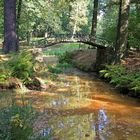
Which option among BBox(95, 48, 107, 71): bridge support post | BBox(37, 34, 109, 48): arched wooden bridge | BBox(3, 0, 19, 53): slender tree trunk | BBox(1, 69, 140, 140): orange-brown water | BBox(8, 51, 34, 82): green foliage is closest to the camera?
BBox(1, 69, 140, 140): orange-brown water

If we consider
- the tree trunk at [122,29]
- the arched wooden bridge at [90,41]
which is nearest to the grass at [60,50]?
the arched wooden bridge at [90,41]

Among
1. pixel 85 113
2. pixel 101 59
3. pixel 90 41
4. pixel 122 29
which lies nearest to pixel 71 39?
pixel 90 41

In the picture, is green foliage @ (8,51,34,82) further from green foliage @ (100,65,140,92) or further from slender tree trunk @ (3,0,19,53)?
green foliage @ (100,65,140,92)

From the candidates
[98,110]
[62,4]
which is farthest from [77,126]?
[62,4]

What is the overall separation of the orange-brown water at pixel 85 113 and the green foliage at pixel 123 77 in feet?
1.69

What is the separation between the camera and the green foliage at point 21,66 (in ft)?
53.4

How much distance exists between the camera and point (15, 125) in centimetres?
595

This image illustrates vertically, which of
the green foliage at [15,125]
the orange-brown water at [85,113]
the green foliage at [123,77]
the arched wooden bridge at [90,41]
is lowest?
the orange-brown water at [85,113]

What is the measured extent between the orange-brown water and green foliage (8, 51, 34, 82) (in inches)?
45.2

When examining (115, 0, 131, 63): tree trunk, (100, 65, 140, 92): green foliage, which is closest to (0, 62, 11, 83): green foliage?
(100, 65, 140, 92): green foliage

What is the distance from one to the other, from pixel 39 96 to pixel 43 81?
246 cm

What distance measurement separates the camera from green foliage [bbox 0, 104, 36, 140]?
19.5 feet

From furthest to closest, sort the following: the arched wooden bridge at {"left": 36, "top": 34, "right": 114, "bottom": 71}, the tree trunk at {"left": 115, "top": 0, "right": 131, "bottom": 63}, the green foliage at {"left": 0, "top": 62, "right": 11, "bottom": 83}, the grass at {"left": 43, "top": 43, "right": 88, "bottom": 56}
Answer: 1. the grass at {"left": 43, "top": 43, "right": 88, "bottom": 56}
2. the arched wooden bridge at {"left": 36, "top": 34, "right": 114, "bottom": 71}
3. the tree trunk at {"left": 115, "top": 0, "right": 131, "bottom": 63}
4. the green foliage at {"left": 0, "top": 62, "right": 11, "bottom": 83}

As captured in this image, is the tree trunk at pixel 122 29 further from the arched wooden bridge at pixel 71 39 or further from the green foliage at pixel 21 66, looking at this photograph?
the green foliage at pixel 21 66
